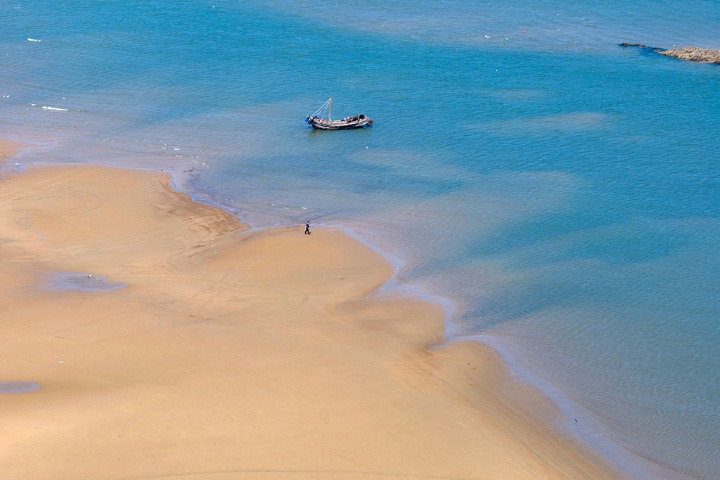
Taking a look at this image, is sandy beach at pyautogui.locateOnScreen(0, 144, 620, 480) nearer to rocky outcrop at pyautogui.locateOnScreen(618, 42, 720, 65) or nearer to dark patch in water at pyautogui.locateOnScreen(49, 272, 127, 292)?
dark patch in water at pyautogui.locateOnScreen(49, 272, 127, 292)

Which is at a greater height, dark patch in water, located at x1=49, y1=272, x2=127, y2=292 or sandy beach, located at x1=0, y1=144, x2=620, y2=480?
dark patch in water, located at x1=49, y1=272, x2=127, y2=292

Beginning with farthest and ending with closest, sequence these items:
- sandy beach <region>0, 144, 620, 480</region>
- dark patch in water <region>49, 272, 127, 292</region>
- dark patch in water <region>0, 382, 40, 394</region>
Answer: dark patch in water <region>49, 272, 127, 292</region> < dark patch in water <region>0, 382, 40, 394</region> < sandy beach <region>0, 144, 620, 480</region>

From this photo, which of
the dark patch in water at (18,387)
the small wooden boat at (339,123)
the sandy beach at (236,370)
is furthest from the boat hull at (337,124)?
the dark patch in water at (18,387)

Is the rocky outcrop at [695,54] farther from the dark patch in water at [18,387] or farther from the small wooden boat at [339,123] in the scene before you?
the dark patch in water at [18,387]

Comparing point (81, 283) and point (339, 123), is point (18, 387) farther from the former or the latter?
point (339, 123)

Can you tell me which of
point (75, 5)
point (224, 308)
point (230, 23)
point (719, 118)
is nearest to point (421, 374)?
point (224, 308)

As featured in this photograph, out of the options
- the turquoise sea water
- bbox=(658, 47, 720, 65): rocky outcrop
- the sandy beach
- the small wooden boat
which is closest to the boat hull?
the small wooden boat
